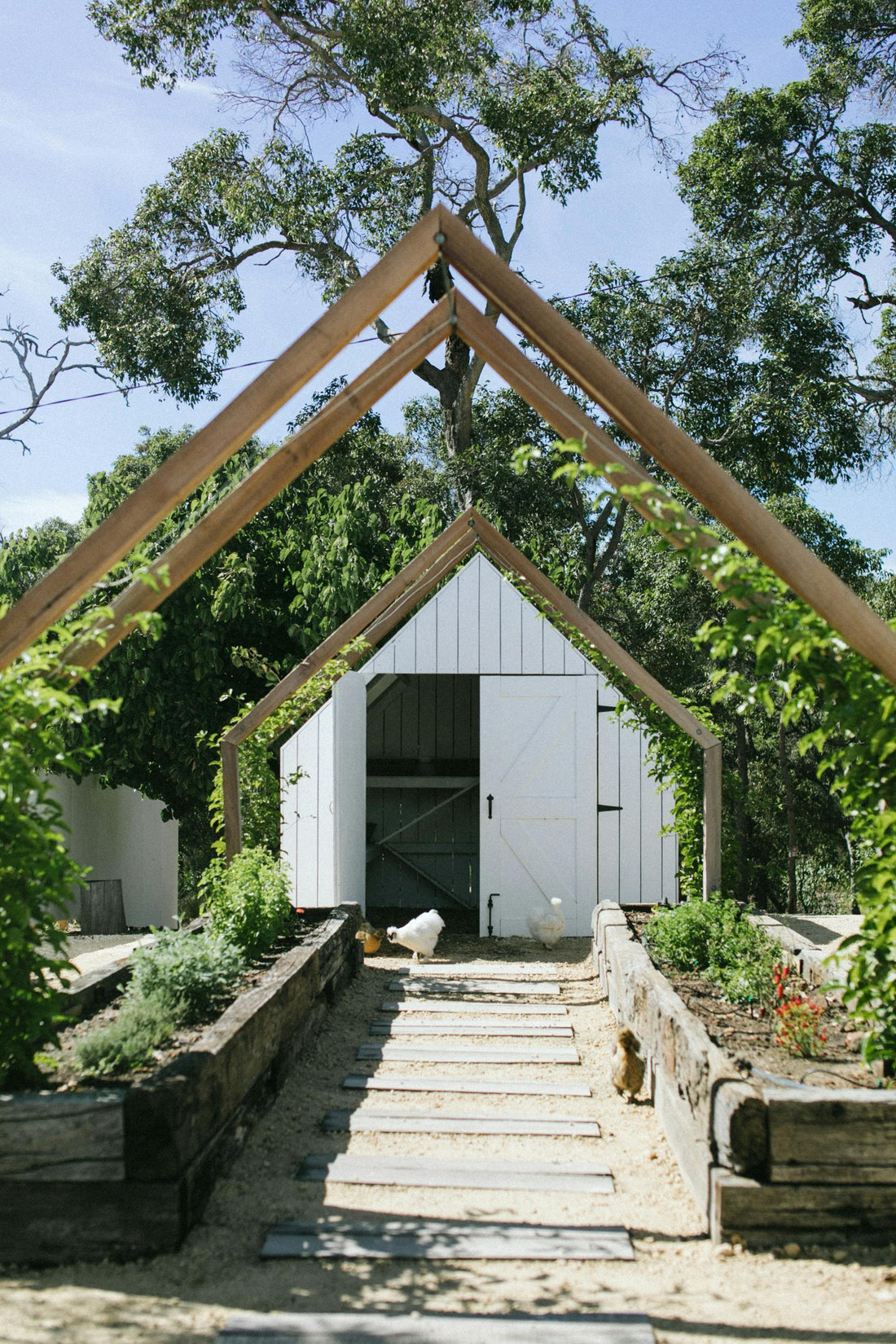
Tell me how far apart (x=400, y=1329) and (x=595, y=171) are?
13937 millimetres

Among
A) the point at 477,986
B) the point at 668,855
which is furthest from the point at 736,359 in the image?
the point at 477,986

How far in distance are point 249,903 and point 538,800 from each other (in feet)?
12.6

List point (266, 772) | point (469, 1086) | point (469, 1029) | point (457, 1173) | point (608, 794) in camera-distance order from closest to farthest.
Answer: point (457, 1173)
point (469, 1086)
point (469, 1029)
point (266, 772)
point (608, 794)

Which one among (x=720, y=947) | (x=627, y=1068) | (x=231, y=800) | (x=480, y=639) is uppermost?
(x=480, y=639)

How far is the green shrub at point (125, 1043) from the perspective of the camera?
3980mm

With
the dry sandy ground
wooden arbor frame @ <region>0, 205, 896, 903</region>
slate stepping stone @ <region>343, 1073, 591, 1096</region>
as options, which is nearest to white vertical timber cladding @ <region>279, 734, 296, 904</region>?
slate stepping stone @ <region>343, 1073, 591, 1096</region>

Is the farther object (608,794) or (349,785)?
(608,794)

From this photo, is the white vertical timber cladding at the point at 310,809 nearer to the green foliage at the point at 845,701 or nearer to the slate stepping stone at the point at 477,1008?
the slate stepping stone at the point at 477,1008

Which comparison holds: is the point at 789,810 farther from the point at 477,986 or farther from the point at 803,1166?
the point at 803,1166

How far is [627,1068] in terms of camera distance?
492 centimetres

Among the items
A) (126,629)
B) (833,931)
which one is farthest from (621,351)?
Result: (126,629)

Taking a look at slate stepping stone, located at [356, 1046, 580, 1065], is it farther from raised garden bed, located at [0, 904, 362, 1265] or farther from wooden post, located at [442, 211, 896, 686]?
wooden post, located at [442, 211, 896, 686]

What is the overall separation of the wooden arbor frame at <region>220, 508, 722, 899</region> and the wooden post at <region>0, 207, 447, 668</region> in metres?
4.02

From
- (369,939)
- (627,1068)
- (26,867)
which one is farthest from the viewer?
(369,939)
